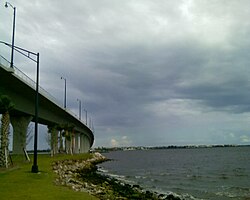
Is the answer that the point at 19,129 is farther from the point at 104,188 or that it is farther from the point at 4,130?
the point at 104,188

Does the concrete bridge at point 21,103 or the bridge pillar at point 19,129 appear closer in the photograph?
the concrete bridge at point 21,103

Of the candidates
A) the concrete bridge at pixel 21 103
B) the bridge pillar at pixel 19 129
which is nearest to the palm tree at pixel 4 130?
the concrete bridge at pixel 21 103

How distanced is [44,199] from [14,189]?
3.74 meters

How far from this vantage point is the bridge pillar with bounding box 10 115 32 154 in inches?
2100

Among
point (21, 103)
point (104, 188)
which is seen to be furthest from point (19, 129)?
point (104, 188)

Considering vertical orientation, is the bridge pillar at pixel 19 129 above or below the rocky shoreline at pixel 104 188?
above

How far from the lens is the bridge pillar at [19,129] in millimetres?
53328

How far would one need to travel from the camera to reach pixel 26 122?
53844 millimetres

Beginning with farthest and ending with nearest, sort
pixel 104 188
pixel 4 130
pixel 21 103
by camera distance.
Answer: pixel 21 103 < pixel 4 130 < pixel 104 188

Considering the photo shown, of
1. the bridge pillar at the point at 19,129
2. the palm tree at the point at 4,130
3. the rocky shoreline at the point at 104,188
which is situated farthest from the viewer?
the bridge pillar at the point at 19,129

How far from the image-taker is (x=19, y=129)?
54938mm

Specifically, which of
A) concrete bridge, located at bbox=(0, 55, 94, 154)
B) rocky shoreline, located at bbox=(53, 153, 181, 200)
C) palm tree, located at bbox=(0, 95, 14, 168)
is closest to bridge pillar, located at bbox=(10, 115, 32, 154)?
concrete bridge, located at bbox=(0, 55, 94, 154)

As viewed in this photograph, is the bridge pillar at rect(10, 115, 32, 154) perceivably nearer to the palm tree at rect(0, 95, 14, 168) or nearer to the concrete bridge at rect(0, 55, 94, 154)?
the concrete bridge at rect(0, 55, 94, 154)

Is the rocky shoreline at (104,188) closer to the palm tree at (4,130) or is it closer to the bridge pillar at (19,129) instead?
the palm tree at (4,130)
